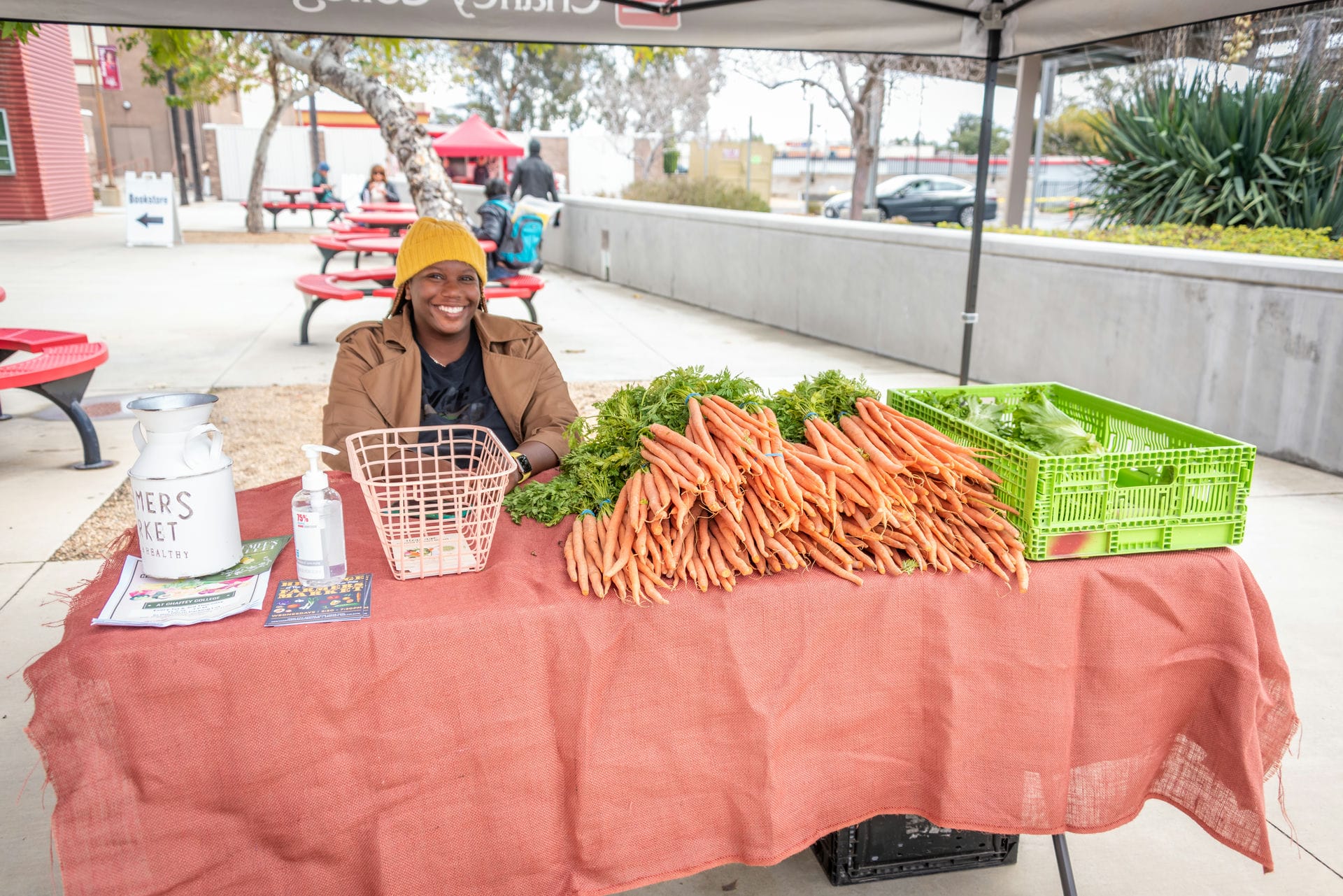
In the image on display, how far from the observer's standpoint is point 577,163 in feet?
135

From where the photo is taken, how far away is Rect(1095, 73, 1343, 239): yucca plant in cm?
888

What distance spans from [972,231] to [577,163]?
38.1 m

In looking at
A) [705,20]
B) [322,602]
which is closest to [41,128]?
[705,20]

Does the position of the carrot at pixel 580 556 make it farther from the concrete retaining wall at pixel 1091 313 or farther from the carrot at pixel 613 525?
the concrete retaining wall at pixel 1091 313

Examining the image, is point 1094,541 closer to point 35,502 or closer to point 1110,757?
point 1110,757

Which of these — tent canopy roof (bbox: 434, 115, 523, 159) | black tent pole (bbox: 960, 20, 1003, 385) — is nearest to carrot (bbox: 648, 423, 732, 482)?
black tent pole (bbox: 960, 20, 1003, 385)

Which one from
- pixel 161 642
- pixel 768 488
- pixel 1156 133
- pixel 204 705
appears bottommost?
pixel 204 705

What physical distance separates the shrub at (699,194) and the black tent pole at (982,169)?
32.5 feet

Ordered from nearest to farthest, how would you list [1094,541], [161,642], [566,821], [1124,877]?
[161,642] < [566,821] < [1094,541] < [1124,877]

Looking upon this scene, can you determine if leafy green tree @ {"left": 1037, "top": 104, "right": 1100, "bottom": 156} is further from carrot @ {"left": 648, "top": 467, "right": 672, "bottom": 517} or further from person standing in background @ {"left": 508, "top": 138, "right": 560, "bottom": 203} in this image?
carrot @ {"left": 648, "top": 467, "right": 672, "bottom": 517}

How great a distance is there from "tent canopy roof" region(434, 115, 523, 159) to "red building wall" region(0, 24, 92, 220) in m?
10.8

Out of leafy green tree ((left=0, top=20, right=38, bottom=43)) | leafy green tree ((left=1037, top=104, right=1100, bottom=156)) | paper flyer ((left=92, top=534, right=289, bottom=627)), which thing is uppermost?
leafy green tree ((left=1037, top=104, right=1100, bottom=156))

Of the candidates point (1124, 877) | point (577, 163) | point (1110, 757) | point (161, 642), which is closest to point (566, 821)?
point (161, 642)

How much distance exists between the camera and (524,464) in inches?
111
